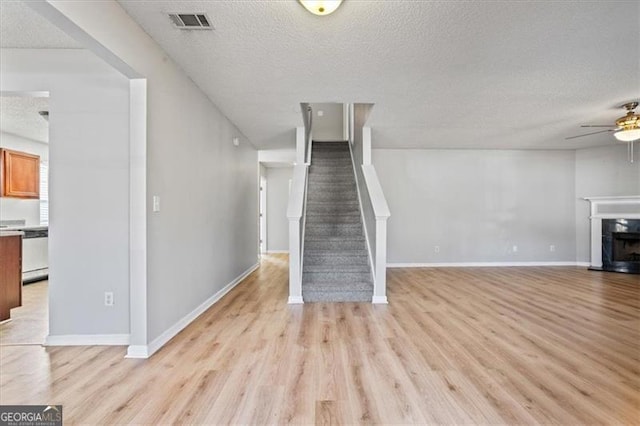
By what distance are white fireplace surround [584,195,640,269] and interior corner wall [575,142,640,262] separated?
445 mm

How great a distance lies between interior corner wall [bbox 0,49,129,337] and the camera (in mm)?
2525

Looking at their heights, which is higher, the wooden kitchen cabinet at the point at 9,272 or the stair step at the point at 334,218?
the stair step at the point at 334,218

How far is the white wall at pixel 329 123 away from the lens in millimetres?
8273

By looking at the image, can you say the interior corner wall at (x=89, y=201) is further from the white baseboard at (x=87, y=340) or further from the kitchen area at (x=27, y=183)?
the kitchen area at (x=27, y=183)

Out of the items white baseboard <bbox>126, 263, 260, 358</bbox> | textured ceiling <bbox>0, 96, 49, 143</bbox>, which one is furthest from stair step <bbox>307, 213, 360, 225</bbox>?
textured ceiling <bbox>0, 96, 49, 143</bbox>

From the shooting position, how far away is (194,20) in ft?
7.07

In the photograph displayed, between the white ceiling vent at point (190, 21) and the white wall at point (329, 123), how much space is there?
20.3 ft

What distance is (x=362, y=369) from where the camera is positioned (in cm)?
214

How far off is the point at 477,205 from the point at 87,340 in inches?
262

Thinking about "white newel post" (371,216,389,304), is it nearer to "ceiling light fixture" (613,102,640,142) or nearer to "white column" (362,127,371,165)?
"white column" (362,127,371,165)

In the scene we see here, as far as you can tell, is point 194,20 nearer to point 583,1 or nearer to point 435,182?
point 583,1

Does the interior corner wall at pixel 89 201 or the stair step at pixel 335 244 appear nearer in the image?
the interior corner wall at pixel 89 201

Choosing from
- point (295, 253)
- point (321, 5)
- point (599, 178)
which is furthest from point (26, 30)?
point (599, 178)

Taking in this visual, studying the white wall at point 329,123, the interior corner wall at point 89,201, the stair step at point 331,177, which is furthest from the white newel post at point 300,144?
the white wall at point 329,123
